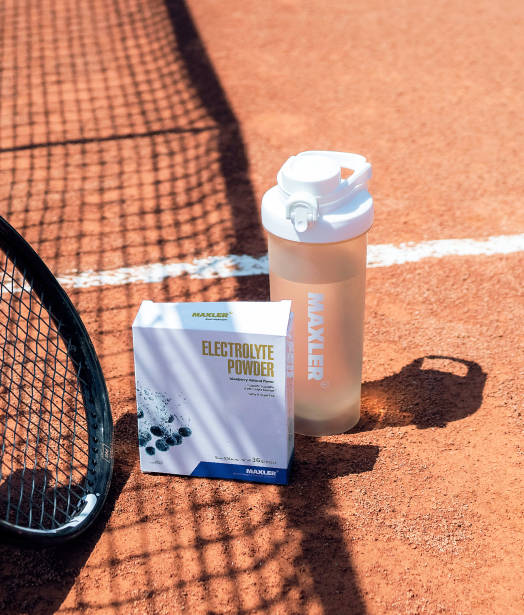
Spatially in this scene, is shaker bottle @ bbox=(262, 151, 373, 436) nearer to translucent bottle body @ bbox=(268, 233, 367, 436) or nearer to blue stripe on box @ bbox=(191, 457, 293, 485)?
translucent bottle body @ bbox=(268, 233, 367, 436)

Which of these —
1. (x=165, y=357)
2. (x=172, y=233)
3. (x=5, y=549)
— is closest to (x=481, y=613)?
(x=165, y=357)

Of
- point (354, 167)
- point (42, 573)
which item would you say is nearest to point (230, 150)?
point (354, 167)

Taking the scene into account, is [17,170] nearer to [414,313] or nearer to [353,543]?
[414,313]

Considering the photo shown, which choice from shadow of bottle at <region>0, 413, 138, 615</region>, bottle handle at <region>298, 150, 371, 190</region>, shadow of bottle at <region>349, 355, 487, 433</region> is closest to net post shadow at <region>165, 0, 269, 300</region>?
shadow of bottle at <region>349, 355, 487, 433</region>

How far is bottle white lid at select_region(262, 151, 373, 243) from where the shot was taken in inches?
86.3

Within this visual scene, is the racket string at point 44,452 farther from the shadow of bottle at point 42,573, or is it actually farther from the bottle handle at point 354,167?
the bottle handle at point 354,167

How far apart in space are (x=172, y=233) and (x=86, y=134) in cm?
160

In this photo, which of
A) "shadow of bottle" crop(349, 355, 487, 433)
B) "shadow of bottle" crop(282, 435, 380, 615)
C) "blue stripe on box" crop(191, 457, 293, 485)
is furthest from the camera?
"shadow of bottle" crop(349, 355, 487, 433)

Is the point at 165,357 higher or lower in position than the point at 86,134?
higher

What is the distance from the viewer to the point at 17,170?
4715mm

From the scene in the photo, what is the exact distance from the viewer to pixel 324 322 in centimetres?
243

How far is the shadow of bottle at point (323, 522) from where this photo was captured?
2061 mm

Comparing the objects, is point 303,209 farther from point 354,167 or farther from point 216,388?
point 216,388

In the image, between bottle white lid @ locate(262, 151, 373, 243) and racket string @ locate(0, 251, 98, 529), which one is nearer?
bottle white lid @ locate(262, 151, 373, 243)
